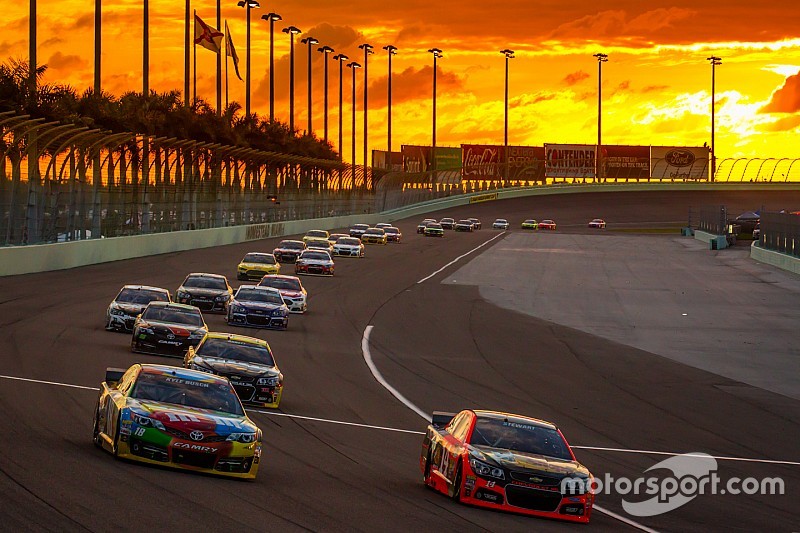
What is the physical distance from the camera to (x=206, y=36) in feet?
289

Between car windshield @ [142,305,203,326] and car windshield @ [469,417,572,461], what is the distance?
1378cm

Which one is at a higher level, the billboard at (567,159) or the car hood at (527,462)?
the billboard at (567,159)

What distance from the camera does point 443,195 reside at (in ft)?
544

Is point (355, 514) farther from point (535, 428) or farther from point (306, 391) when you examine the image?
point (306, 391)

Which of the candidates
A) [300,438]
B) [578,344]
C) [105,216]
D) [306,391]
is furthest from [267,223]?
[300,438]

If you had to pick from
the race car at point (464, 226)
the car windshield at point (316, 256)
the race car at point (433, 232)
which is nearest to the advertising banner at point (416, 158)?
the race car at point (464, 226)

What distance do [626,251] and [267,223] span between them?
24.4 m

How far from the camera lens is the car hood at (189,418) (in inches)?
615

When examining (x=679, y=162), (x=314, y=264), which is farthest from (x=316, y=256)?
(x=679, y=162)

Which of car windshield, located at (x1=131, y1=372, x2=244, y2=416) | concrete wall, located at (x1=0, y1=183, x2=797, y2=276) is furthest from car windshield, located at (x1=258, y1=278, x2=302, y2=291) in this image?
car windshield, located at (x1=131, y1=372, x2=244, y2=416)

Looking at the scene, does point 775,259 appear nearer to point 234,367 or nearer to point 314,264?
point 314,264

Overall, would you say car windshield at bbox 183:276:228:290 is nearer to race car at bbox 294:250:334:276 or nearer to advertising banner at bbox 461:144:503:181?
race car at bbox 294:250:334:276

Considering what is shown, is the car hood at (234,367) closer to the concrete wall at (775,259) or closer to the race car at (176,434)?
the race car at (176,434)

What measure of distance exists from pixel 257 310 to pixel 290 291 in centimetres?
572
